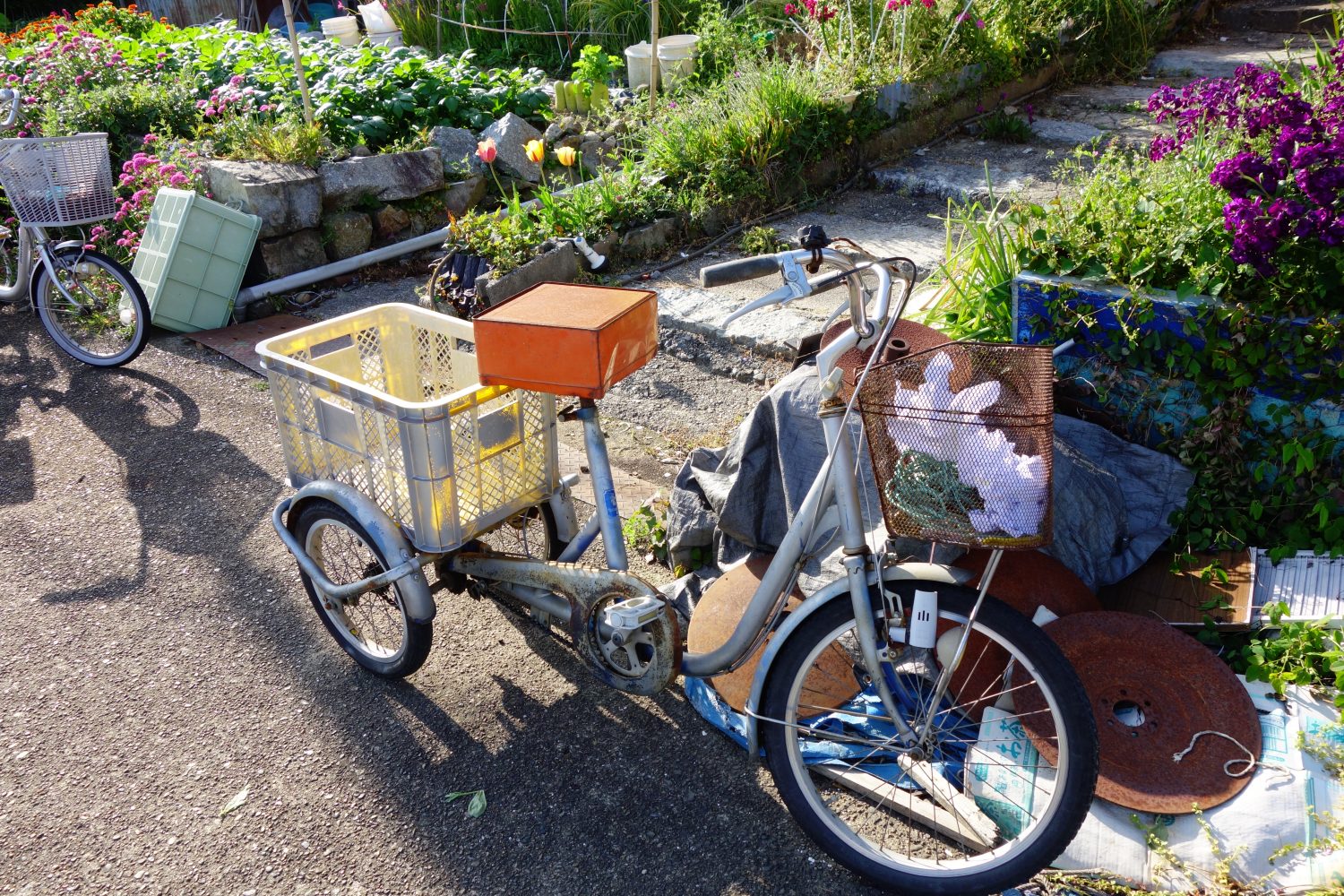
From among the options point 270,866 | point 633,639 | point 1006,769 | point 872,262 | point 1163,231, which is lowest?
point 270,866

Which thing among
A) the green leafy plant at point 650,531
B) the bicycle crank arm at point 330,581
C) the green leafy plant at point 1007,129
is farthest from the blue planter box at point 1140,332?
the green leafy plant at point 1007,129

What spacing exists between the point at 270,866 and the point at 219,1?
45.6 ft

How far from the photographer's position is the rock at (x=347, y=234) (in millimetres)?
6309

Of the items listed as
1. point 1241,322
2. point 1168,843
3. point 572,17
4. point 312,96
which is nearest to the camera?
point 1168,843

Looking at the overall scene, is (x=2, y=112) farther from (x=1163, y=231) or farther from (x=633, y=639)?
(x=1163, y=231)

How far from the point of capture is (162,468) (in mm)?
4418

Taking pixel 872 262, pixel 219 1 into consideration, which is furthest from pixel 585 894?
pixel 219 1

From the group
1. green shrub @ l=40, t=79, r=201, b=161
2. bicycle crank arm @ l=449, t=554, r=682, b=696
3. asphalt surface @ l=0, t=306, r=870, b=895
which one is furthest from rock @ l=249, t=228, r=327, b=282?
bicycle crank arm @ l=449, t=554, r=682, b=696

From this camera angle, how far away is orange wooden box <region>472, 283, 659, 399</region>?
2.43 m

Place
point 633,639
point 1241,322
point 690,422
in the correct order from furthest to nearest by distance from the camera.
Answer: point 690,422
point 1241,322
point 633,639

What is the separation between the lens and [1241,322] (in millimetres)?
2941

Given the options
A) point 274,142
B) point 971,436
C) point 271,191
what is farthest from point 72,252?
point 971,436

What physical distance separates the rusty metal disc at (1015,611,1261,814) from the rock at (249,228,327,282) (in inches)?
205

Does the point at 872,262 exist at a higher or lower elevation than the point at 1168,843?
higher
